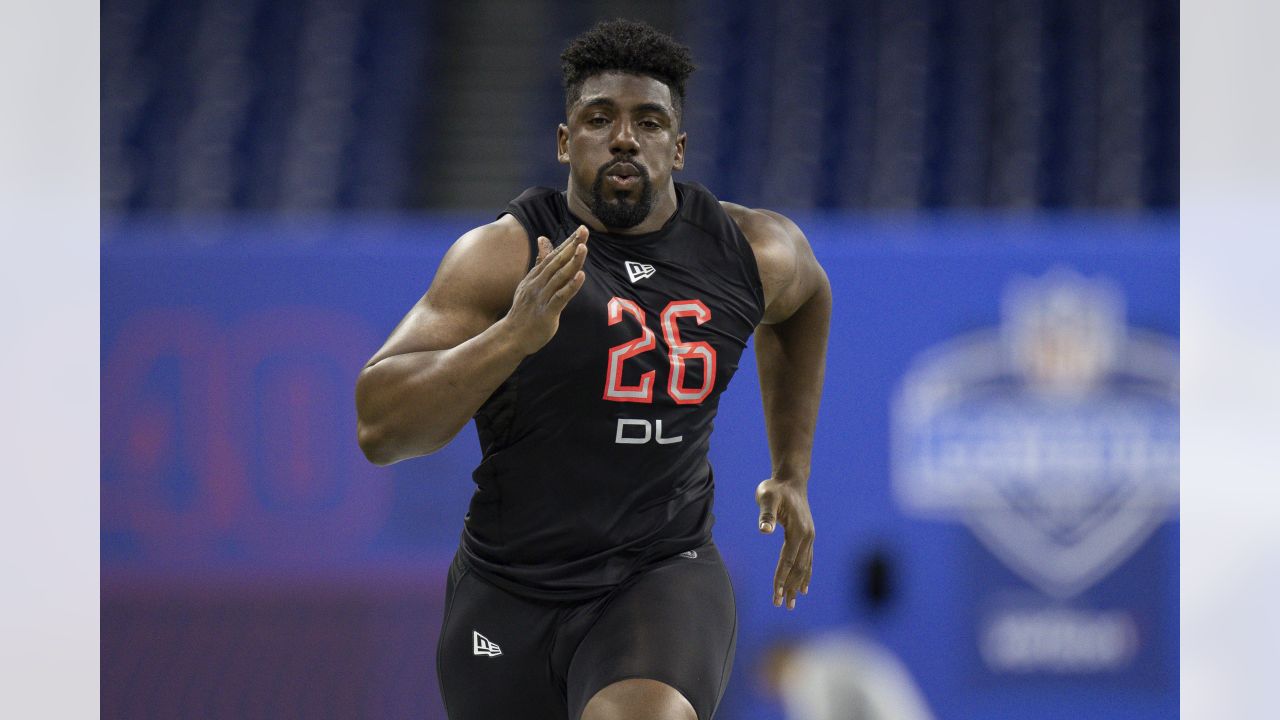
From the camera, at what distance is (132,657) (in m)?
5.30

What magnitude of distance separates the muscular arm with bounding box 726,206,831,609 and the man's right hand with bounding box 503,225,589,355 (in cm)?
79

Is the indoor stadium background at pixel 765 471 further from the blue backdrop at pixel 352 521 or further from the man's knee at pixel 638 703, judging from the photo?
the man's knee at pixel 638 703

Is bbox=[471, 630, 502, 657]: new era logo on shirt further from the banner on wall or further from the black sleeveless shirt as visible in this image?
the banner on wall

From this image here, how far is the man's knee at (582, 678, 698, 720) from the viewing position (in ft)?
8.99

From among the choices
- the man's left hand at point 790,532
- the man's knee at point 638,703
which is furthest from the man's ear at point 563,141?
the man's knee at point 638,703

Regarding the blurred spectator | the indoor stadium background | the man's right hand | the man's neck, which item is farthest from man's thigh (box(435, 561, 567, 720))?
the blurred spectator

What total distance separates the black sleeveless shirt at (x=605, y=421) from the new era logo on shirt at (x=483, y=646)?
0.41 feet

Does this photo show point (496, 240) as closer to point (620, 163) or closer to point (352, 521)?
point (620, 163)

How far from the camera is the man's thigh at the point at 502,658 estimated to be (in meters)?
3.07

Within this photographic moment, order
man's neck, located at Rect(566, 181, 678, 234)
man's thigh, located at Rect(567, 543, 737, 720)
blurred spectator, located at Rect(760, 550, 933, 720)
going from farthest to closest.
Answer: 1. blurred spectator, located at Rect(760, 550, 933, 720)
2. man's neck, located at Rect(566, 181, 678, 234)
3. man's thigh, located at Rect(567, 543, 737, 720)

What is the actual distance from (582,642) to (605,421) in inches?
18.9
